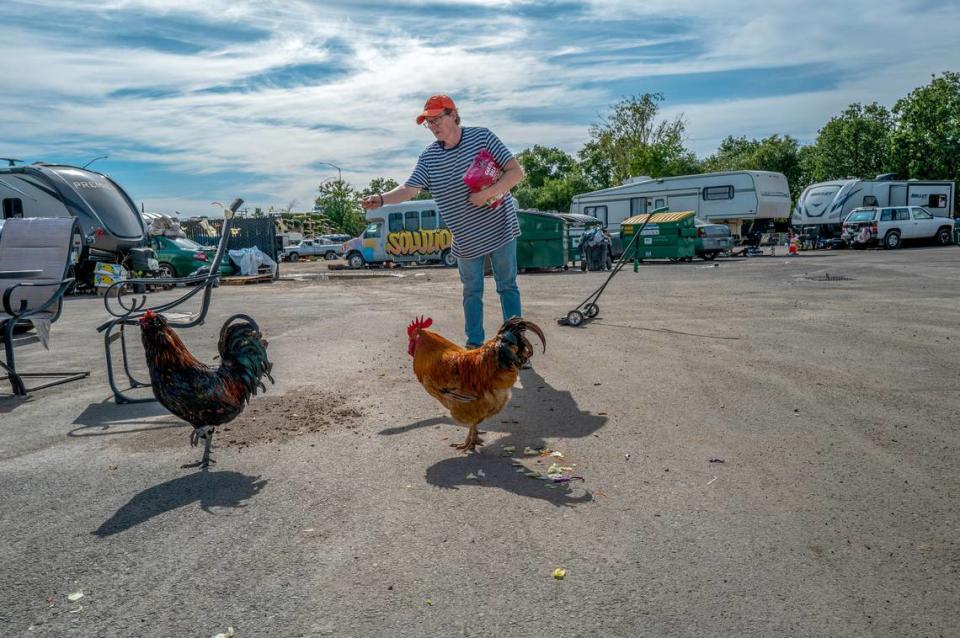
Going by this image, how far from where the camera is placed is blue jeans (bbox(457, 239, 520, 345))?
215 inches

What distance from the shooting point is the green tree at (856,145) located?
52188 mm

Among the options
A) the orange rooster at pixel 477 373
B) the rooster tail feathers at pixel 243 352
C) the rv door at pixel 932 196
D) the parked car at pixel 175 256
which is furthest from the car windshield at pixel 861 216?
the rooster tail feathers at pixel 243 352

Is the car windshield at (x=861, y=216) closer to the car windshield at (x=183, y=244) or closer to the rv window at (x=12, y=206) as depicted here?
the car windshield at (x=183, y=244)

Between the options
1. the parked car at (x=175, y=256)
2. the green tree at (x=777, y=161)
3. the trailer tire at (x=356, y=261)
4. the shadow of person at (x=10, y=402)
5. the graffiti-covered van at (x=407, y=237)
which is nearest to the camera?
the shadow of person at (x=10, y=402)

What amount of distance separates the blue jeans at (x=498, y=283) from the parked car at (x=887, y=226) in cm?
3016

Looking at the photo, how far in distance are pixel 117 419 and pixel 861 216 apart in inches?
1309

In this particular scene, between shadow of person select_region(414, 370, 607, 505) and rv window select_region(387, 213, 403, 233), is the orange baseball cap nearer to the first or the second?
shadow of person select_region(414, 370, 607, 505)

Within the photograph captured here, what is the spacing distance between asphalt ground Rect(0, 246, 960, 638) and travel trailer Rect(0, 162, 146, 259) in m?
12.2

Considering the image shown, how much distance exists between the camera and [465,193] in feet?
17.6

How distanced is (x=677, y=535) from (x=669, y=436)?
51.2 inches

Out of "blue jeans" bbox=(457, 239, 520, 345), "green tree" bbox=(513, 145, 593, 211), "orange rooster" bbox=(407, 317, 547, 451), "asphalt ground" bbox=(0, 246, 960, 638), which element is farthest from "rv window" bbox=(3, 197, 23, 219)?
"green tree" bbox=(513, 145, 593, 211)

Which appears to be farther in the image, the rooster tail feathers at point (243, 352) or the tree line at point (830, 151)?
the tree line at point (830, 151)

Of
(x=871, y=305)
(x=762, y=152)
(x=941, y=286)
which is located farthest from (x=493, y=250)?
(x=762, y=152)

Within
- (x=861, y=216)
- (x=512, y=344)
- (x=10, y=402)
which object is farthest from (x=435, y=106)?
(x=861, y=216)
